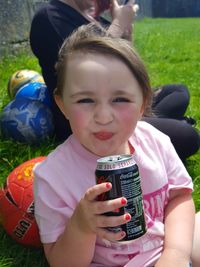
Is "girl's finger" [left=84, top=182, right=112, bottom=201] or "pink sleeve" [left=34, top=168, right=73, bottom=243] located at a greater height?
"girl's finger" [left=84, top=182, right=112, bottom=201]

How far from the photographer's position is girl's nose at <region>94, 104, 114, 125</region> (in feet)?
5.16

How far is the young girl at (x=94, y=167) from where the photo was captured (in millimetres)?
1604

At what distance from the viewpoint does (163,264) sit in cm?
170

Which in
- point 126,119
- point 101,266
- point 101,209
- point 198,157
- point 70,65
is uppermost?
point 70,65

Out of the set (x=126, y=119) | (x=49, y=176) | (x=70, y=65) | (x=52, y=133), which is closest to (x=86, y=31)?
(x=70, y=65)

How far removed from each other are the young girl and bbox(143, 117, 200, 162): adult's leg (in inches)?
40.5

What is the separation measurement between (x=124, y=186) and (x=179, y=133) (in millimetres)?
1689

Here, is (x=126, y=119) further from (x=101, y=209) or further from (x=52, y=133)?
(x=52, y=133)

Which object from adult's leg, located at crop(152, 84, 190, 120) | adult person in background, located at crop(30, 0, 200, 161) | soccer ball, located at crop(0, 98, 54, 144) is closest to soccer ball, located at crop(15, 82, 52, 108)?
soccer ball, located at crop(0, 98, 54, 144)

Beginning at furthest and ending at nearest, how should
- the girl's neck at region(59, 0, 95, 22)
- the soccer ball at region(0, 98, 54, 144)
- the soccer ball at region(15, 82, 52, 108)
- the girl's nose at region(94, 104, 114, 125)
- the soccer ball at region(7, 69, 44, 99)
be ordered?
the soccer ball at region(7, 69, 44, 99) < the soccer ball at region(15, 82, 52, 108) < the soccer ball at region(0, 98, 54, 144) < the girl's neck at region(59, 0, 95, 22) < the girl's nose at region(94, 104, 114, 125)

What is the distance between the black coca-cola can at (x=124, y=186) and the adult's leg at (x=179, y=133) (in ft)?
5.09

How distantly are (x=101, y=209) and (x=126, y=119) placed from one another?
404 mm

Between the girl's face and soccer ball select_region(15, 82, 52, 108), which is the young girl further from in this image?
soccer ball select_region(15, 82, 52, 108)

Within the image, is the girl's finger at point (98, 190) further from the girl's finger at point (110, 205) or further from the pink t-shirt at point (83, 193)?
the pink t-shirt at point (83, 193)
